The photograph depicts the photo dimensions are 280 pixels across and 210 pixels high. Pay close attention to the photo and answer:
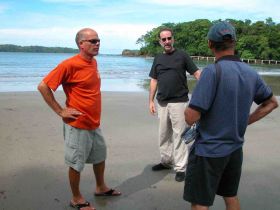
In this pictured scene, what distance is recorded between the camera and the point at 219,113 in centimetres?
302

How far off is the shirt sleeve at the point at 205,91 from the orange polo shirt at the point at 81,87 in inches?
63.2

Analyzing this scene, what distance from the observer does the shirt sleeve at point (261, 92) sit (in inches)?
124

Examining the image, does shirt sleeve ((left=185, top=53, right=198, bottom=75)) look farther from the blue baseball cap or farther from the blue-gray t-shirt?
the blue baseball cap

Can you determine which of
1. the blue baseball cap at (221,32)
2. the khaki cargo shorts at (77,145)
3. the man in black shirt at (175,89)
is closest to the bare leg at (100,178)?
the khaki cargo shorts at (77,145)

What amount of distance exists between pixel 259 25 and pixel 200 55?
17532mm

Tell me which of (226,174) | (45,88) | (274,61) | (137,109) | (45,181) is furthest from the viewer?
(274,61)

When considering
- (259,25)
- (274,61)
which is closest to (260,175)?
(274,61)

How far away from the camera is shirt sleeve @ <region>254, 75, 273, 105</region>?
10.3ft

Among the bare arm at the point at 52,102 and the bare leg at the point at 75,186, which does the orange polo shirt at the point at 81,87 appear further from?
the bare leg at the point at 75,186

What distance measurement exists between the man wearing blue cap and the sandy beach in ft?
4.97

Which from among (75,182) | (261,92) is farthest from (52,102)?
(261,92)

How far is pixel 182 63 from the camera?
5.51 m

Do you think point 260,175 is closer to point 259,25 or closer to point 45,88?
point 45,88

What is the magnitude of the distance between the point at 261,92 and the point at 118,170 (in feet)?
10.2
